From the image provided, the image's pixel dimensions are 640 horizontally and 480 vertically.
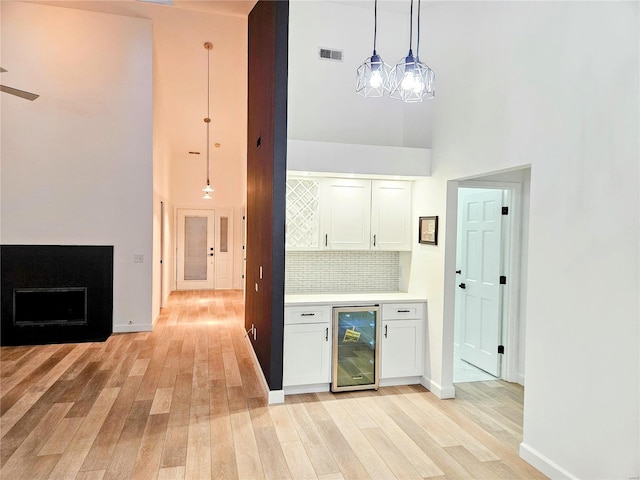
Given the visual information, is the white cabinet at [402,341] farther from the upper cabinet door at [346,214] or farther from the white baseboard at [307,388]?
the upper cabinet door at [346,214]

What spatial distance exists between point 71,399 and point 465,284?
13.9 ft

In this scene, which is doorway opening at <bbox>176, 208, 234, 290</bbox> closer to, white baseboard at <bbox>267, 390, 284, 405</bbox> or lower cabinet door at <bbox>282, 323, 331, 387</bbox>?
lower cabinet door at <bbox>282, 323, 331, 387</bbox>

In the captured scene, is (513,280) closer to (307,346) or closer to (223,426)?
(307,346)

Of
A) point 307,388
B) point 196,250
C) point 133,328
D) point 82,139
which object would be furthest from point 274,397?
point 196,250

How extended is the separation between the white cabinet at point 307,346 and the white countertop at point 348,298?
0.07 metres

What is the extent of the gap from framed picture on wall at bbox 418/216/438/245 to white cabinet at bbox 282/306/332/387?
1.20 m

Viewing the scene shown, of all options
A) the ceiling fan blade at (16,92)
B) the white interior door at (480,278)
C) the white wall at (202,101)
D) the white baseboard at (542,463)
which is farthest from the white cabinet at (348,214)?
the white wall at (202,101)

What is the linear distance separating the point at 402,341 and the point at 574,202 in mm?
2155

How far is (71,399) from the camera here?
353 cm

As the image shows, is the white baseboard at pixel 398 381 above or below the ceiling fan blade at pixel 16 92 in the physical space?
below

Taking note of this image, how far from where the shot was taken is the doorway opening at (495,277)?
14.0 ft

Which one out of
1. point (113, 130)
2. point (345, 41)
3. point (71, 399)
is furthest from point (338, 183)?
point (113, 130)

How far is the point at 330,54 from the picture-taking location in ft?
13.8

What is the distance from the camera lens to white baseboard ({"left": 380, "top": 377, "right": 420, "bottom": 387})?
13.2 feet
